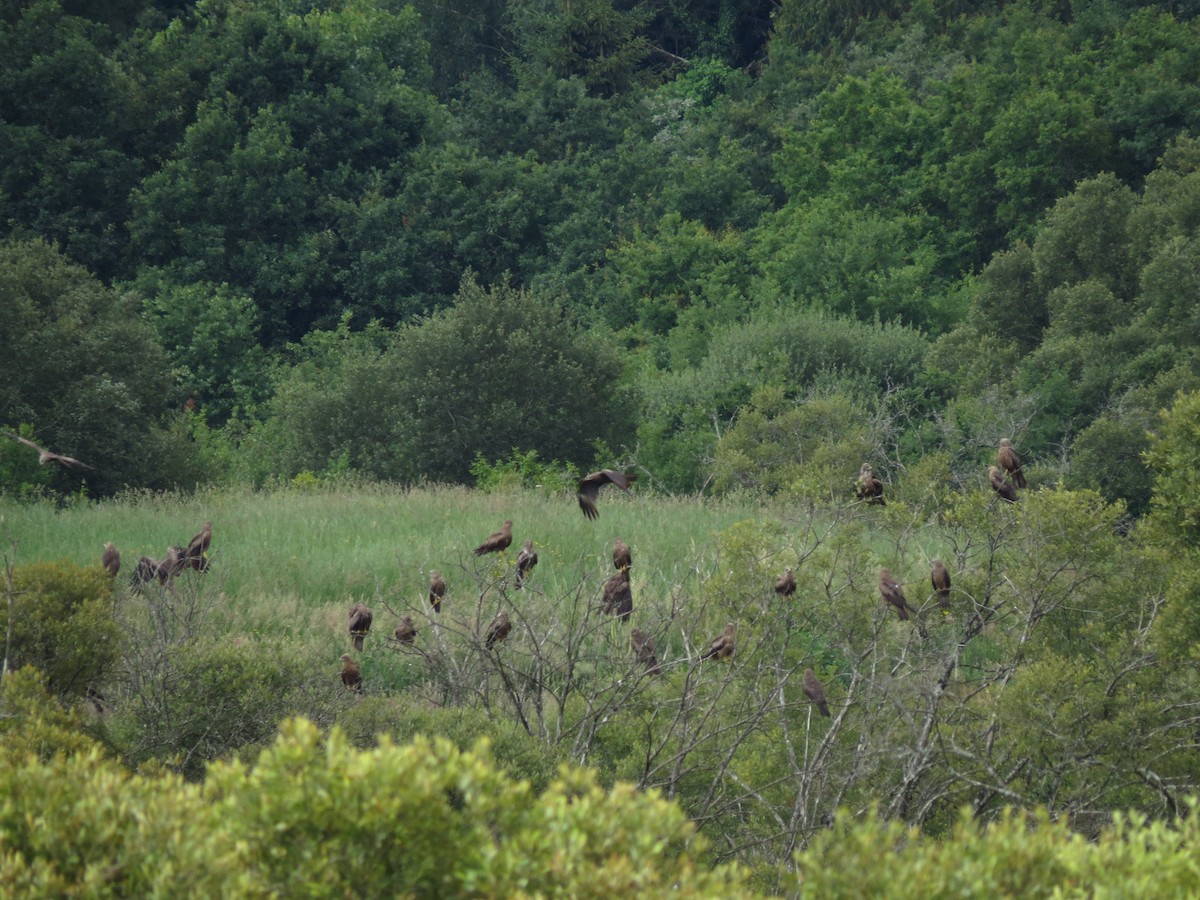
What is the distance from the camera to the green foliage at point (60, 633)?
7719 millimetres

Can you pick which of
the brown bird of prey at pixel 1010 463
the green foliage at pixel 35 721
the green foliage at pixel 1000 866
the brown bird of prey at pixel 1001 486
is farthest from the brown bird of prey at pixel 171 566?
the green foliage at pixel 1000 866

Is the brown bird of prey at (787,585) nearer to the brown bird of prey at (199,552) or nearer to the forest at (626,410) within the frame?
the forest at (626,410)

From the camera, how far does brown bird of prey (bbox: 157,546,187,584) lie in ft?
30.5

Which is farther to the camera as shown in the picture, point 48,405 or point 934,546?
point 48,405

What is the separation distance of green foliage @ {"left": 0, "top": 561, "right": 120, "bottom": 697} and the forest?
3 cm

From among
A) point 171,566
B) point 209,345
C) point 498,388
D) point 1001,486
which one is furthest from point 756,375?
point 171,566

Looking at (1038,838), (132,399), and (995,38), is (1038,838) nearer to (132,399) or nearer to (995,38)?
(132,399)

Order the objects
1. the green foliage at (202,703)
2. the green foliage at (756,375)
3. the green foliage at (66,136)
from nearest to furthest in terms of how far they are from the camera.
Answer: the green foliage at (202,703) → the green foliage at (756,375) → the green foliage at (66,136)

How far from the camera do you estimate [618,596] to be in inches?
296

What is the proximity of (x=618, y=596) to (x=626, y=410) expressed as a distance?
16.3 metres

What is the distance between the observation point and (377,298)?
106 ft

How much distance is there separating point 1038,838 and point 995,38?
3238 cm

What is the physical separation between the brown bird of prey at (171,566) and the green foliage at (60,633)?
1.00 metres

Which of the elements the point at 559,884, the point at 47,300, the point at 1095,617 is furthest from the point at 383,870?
the point at 47,300
